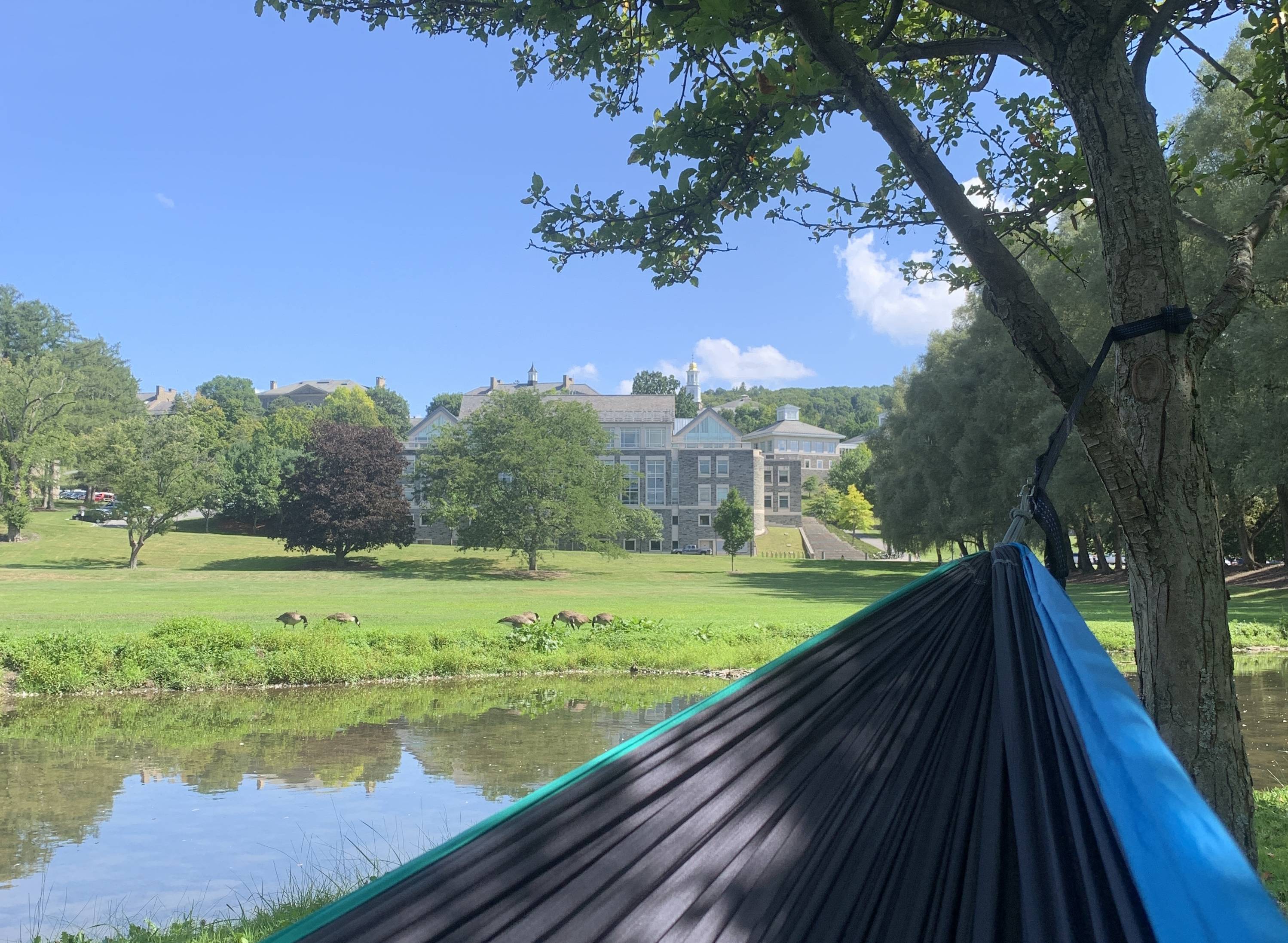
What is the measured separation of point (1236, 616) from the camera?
15977mm

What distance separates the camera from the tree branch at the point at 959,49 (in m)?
3.05

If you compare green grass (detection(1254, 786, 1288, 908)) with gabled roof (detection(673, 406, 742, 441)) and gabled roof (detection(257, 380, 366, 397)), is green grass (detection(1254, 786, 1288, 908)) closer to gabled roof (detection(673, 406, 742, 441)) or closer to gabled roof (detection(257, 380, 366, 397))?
gabled roof (detection(673, 406, 742, 441))

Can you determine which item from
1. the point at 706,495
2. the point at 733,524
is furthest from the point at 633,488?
the point at 733,524

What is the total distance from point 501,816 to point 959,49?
9.45 ft

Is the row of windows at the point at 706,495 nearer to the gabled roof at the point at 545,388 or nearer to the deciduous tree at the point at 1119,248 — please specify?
the gabled roof at the point at 545,388

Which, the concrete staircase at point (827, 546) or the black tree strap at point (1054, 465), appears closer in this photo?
the black tree strap at point (1054, 465)

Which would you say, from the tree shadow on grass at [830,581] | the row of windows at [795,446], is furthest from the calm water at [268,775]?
the row of windows at [795,446]

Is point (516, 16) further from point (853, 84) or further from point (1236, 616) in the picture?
point (1236, 616)

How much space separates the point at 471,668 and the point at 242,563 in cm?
2518

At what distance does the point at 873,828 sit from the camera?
4.88ft

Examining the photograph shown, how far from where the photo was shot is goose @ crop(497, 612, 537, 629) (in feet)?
48.0

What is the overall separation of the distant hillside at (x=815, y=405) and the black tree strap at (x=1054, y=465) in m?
84.1

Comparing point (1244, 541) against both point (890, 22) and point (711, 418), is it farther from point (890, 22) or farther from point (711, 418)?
point (711, 418)

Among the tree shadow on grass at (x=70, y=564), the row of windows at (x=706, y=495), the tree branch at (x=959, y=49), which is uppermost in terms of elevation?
the row of windows at (x=706, y=495)
